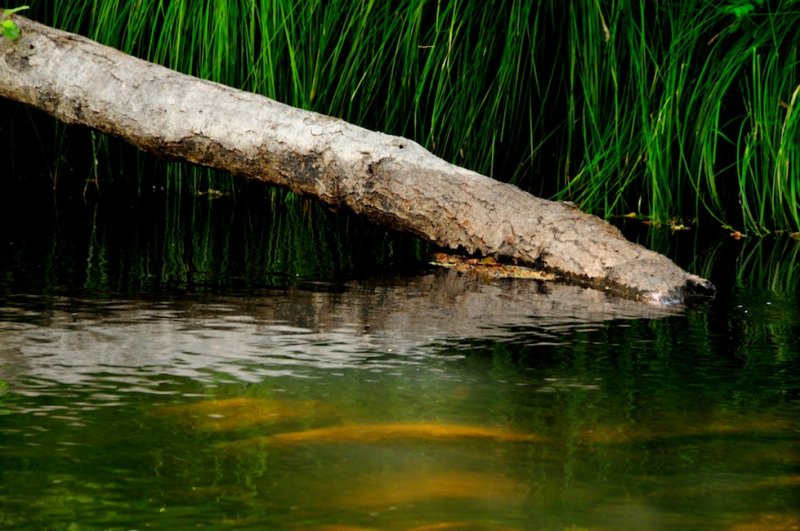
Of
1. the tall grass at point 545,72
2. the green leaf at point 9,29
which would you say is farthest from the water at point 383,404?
the tall grass at point 545,72

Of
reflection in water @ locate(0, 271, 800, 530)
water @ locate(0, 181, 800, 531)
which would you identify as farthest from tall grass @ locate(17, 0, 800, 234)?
reflection in water @ locate(0, 271, 800, 530)

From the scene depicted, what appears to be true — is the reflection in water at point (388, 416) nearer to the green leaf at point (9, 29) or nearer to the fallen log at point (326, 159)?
the fallen log at point (326, 159)

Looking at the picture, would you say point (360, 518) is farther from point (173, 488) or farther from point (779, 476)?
point (779, 476)

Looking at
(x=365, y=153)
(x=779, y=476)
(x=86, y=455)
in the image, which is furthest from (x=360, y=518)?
(x=365, y=153)

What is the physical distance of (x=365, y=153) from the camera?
4.16 meters

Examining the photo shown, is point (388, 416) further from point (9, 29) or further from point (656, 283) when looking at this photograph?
point (9, 29)

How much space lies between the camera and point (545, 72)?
5.86 metres

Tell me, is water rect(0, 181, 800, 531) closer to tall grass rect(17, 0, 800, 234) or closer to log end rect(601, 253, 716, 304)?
log end rect(601, 253, 716, 304)

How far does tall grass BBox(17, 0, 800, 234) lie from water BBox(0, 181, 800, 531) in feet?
5.86

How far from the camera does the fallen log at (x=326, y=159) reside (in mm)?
3783

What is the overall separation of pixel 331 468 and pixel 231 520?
0.85ft

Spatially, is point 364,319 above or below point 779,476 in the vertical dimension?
above

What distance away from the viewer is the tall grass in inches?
211

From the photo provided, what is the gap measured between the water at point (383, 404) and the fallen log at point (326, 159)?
20cm
